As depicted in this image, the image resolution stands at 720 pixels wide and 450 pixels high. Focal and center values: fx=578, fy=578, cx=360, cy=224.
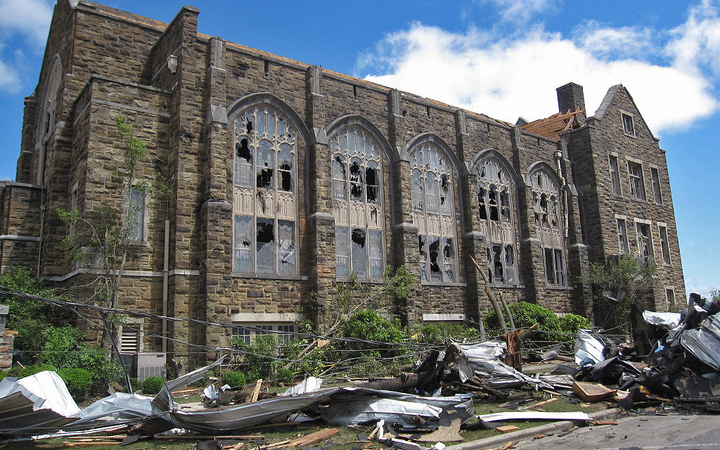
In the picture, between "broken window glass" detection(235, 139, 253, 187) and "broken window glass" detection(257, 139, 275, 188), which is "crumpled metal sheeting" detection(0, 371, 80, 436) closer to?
"broken window glass" detection(235, 139, 253, 187)

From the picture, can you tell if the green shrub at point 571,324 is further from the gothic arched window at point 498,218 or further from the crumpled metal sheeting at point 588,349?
the crumpled metal sheeting at point 588,349

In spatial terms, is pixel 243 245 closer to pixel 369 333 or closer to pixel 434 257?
pixel 369 333

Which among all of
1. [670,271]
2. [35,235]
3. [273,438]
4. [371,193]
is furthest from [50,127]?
[670,271]

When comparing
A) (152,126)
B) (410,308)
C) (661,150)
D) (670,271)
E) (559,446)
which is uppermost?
(661,150)

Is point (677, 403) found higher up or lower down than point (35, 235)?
lower down

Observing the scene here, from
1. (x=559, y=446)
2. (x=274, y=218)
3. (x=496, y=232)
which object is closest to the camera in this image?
(x=559, y=446)

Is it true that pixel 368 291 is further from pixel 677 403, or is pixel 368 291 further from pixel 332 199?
pixel 677 403

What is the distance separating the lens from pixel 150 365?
48.0ft

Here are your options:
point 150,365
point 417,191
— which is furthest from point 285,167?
point 150,365

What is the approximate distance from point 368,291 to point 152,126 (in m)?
8.67

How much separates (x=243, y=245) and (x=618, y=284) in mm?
17804

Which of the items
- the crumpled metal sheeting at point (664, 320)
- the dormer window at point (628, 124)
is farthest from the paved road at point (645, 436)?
the dormer window at point (628, 124)

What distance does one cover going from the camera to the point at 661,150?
32719 mm

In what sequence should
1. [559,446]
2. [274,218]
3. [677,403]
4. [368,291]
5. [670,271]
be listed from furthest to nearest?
[670,271], [368,291], [274,218], [677,403], [559,446]
